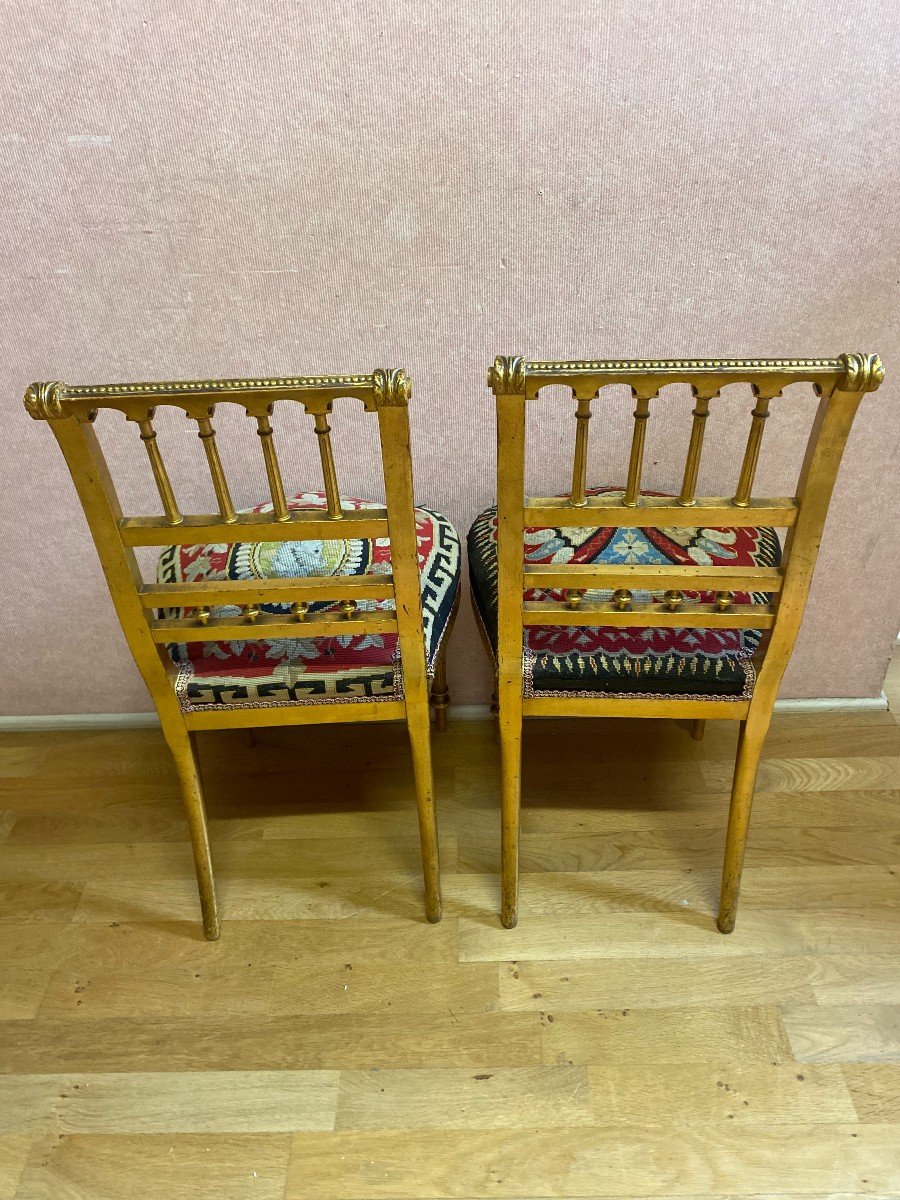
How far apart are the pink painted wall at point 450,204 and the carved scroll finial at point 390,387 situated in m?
0.53

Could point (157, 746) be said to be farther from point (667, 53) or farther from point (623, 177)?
point (667, 53)

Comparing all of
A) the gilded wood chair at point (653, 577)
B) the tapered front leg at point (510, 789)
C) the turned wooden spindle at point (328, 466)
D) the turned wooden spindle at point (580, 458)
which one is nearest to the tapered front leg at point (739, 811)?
the gilded wood chair at point (653, 577)

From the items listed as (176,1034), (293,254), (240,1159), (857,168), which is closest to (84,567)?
(293,254)

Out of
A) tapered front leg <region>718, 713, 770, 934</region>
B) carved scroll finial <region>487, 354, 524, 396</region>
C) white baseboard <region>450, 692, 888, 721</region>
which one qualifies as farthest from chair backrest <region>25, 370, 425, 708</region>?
white baseboard <region>450, 692, 888, 721</region>

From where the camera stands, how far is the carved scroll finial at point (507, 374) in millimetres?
877

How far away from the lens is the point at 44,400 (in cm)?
89

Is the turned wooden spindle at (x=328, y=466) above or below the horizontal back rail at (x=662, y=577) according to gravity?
above

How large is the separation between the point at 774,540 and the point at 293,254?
0.94 m

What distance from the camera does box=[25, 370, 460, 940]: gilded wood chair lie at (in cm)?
91

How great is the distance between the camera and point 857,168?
4.12 feet

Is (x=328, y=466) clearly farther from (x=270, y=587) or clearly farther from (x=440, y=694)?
(x=440, y=694)

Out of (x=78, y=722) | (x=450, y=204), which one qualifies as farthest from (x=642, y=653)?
(x=78, y=722)

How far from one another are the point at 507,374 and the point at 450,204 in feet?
1.89

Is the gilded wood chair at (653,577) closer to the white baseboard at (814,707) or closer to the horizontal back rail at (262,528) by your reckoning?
the horizontal back rail at (262,528)
